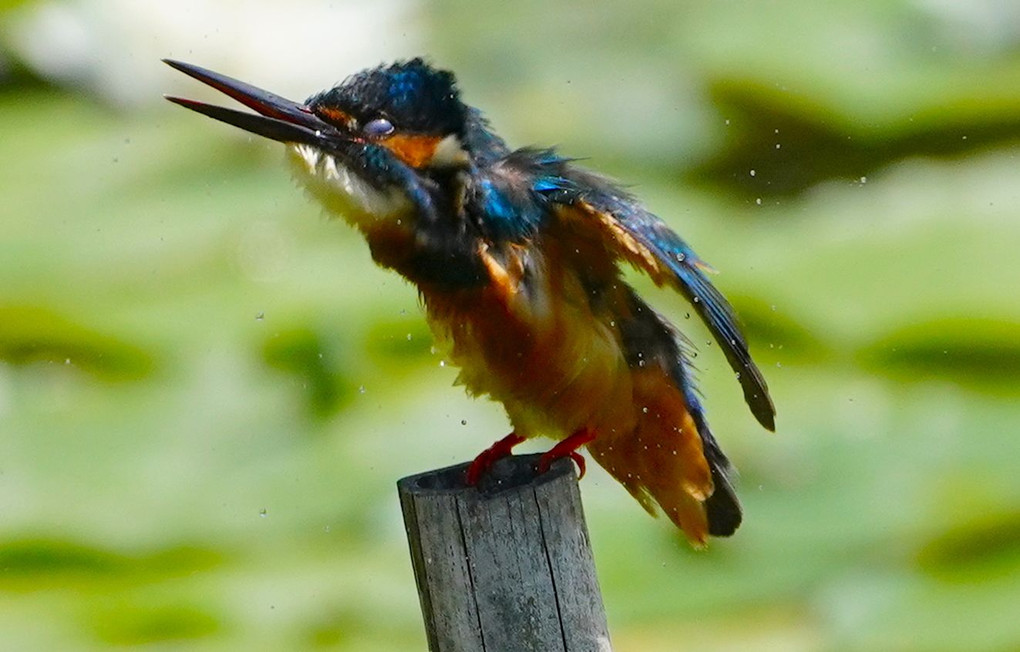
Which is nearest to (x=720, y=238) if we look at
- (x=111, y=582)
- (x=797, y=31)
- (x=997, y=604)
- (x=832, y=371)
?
(x=832, y=371)

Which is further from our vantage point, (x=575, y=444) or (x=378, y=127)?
(x=575, y=444)

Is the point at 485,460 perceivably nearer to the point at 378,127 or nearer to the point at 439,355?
the point at 378,127

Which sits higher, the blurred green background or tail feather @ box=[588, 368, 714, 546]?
the blurred green background

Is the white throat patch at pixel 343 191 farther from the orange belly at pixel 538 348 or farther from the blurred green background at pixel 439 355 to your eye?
the blurred green background at pixel 439 355

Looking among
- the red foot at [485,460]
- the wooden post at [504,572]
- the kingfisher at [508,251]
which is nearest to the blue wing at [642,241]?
the kingfisher at [508,251]

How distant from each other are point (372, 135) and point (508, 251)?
0.36 metres

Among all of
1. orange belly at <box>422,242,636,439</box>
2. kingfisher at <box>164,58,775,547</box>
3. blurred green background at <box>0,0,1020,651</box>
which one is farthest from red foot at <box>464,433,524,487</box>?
blurred green background at <box>0,0,1020,651</box>

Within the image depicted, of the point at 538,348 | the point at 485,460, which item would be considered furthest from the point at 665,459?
the point at 485,460

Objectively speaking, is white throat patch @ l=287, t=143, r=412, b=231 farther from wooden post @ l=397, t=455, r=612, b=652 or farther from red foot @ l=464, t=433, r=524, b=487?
wooden post @ l=397, t=455, r=612, b=652

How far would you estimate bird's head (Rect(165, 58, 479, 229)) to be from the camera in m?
2.95

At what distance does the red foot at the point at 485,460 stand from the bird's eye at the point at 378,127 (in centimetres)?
61

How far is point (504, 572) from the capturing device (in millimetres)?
2541

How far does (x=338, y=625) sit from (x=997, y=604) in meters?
1.79

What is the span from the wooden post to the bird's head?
0.68 metres
